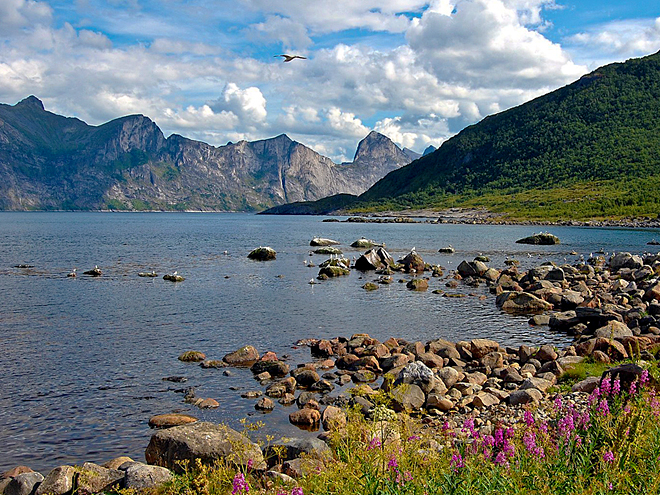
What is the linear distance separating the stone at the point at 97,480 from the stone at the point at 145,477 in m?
0.47

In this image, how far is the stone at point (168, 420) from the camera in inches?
726

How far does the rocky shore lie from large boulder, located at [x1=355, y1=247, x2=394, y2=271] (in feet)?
96.9

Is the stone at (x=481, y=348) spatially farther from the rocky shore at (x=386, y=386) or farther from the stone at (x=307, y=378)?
the stone at (x=307, y=378)

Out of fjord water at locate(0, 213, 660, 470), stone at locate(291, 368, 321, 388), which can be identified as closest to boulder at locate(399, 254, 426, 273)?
fjord water at locate(0, 213, 660, 470)

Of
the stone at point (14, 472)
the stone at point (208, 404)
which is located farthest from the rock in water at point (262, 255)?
the stone at point (14, 472)

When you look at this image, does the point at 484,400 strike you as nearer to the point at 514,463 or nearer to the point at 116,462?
the point at 514,463

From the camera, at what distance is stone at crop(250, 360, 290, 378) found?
24.7 m

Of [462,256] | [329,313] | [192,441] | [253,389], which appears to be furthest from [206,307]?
[462,256]

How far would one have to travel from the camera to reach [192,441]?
539 inches

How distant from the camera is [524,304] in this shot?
133 ft

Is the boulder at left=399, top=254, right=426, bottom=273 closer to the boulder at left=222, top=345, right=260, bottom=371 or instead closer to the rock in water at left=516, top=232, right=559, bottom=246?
the boulder at left=222, top=345, right=260, bottom=371

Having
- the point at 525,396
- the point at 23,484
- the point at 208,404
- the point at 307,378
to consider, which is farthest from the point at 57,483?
the point at 525,396

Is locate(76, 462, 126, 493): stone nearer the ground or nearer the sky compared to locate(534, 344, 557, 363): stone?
nearer the sky

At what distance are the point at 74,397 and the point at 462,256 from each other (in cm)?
6857
